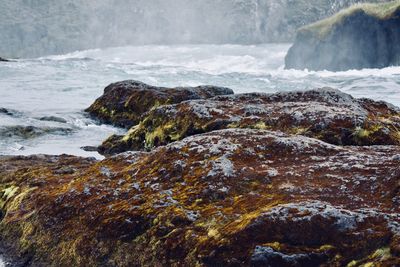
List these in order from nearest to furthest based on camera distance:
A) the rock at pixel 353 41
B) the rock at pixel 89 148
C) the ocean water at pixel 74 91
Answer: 1. the rock at pixel 89 148
2. the ocean water at pixel 74 91
3. the rock at pixel 353 41

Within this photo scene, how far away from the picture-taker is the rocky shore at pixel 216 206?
5969mm

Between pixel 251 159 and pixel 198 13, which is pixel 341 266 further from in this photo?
pixel 198 13

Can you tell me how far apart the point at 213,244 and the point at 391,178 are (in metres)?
2.31

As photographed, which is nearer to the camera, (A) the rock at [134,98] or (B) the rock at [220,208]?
(B) the rock at [220,208]

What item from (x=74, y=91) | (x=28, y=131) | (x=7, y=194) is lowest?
(x=74, y=91)

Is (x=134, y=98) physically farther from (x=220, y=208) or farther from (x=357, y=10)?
(x=357, y=10)

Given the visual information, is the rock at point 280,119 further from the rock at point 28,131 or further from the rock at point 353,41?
the rock at point 353,41

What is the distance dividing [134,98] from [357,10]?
50699mm

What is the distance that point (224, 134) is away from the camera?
9.02 metres

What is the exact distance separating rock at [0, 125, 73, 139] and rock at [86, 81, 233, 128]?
2.20 meters

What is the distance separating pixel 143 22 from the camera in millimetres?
173625

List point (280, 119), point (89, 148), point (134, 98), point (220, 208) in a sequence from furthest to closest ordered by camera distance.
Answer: point (134, 98) → point (89, 148) → point (280, 119) → point (220, 208)

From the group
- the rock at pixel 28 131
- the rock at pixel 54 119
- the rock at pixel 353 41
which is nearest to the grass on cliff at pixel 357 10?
the rock at pixel 353 41

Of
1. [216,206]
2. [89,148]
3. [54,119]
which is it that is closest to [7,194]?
[216,206]
